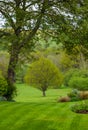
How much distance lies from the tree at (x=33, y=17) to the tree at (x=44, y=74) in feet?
104

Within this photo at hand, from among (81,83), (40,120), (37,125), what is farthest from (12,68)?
(81,83)

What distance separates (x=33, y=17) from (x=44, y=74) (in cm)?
3709

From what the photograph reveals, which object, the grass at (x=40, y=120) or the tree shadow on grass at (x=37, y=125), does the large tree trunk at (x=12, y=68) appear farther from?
the tree shadow on grass at (x=37, y=125)

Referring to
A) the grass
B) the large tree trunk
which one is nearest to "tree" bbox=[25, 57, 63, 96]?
the large tree trunk

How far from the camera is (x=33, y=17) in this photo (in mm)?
24500

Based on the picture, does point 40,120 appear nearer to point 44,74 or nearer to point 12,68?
point 12,68

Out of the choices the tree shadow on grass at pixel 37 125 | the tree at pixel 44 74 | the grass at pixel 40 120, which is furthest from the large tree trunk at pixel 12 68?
the tree at pixel 44 74

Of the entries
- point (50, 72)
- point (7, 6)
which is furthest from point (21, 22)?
point (50, 72)

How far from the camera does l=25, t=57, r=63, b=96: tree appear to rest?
61.1 metres

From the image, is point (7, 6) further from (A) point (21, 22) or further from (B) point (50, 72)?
(B) point (50, 72)

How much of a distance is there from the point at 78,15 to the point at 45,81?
37046 millimetres

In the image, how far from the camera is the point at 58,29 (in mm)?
26484

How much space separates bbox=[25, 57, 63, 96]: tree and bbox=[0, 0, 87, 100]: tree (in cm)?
3180

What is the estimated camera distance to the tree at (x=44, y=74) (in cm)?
6109
